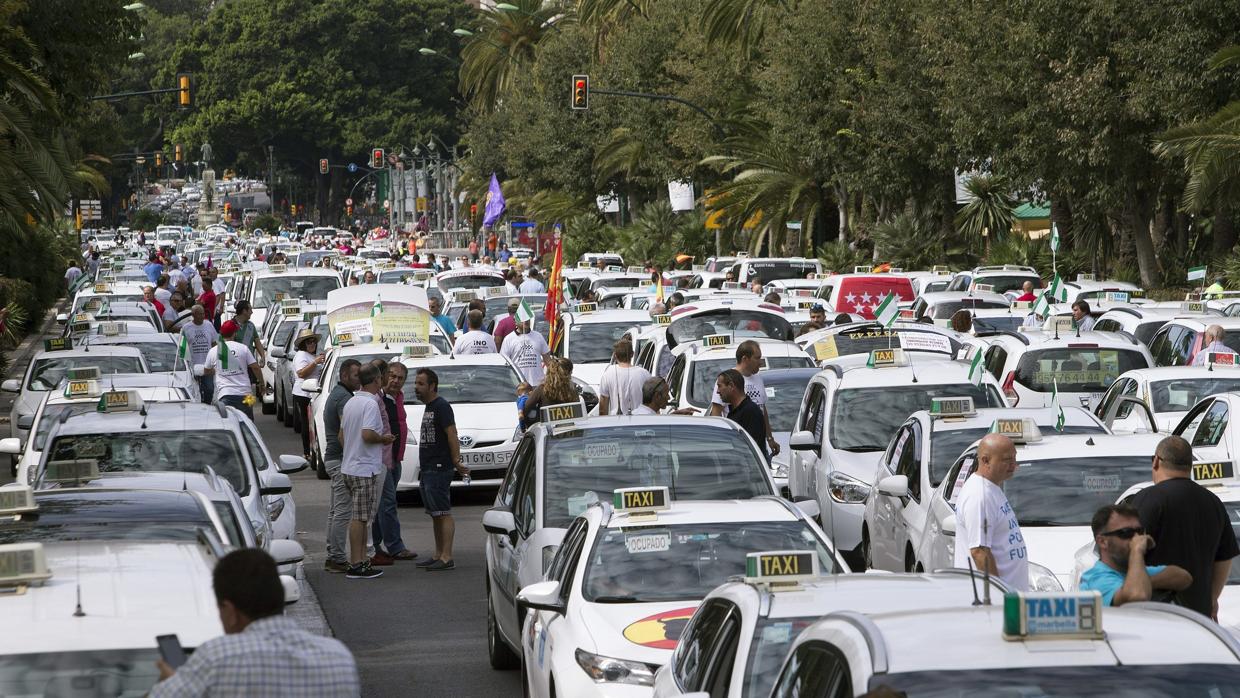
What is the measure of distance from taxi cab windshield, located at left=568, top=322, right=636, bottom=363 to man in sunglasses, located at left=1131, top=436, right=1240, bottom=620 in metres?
15.9

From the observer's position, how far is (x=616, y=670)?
8.17 m

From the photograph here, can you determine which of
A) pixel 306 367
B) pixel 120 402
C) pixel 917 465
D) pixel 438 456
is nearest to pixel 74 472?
pixel 120 402

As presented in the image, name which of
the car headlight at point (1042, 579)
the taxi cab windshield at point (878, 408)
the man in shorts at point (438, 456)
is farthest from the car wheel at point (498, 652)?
the taxi cab windshield at point (878, 408)

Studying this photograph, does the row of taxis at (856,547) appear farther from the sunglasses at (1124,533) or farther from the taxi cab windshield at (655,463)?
the sunglasses at (1124,533)

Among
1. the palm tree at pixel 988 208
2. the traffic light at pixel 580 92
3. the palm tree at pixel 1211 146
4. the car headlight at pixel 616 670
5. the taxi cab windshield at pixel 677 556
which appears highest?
the traffic light at pixel 580 92

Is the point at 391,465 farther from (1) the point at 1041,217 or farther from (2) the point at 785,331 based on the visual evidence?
(1) the point at 1041,217

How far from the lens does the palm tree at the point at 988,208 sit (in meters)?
48.0

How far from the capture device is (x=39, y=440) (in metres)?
16.9

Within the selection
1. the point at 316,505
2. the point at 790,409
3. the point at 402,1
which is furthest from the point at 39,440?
the point at 402,1

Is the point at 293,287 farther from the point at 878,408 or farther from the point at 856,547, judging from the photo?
the point at 856,547

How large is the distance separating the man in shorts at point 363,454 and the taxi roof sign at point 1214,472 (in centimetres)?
593

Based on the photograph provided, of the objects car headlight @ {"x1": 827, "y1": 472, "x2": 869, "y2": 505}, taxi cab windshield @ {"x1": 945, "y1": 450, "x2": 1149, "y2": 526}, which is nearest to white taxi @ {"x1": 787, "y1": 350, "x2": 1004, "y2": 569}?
car headlight @ {"x1": 827, "y1": 472, "x2": 869, "y2": 505}

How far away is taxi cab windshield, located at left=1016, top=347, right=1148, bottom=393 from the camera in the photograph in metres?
19.1

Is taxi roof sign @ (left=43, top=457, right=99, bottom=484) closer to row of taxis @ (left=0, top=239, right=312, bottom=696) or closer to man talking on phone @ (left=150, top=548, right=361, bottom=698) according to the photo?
row of taxis @ (left=0, top=239, right=312, bottom=696)
